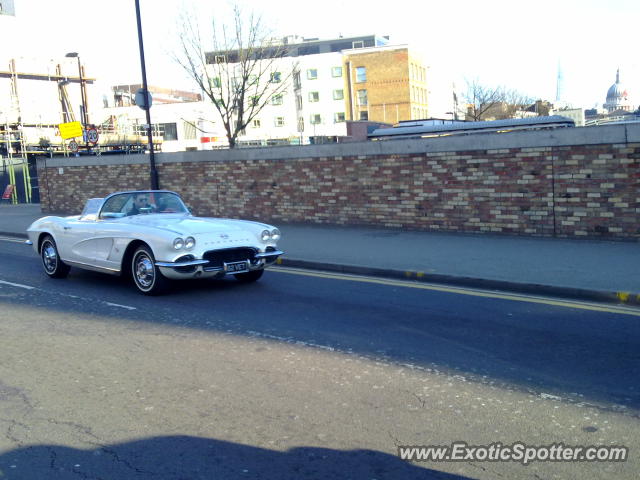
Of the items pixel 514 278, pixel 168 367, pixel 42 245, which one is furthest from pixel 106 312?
pixel 514 278

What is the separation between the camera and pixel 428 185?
1405 centimetres

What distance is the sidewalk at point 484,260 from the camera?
8.59m

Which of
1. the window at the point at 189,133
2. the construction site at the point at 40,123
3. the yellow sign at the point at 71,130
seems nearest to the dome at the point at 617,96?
the window at the point at 189,133

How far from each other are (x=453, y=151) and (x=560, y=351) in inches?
319

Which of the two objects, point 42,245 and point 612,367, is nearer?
point 612,367

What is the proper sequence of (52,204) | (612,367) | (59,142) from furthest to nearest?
(59,142)
(52,204)
(612,367)

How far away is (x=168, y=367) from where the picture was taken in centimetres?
575

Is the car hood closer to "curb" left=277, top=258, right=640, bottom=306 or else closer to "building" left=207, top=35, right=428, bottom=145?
"curb" left=277, top=258, right=640, bottom=306

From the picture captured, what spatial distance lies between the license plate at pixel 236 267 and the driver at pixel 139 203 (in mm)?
2059

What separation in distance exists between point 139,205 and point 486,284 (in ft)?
16.7

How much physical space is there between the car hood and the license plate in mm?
474

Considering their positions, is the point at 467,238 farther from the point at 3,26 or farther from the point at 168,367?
the point at 3,26

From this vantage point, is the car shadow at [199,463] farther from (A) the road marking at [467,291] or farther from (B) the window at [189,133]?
(B) the window at [189,133]

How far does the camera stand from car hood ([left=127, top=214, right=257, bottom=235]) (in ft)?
28.7
